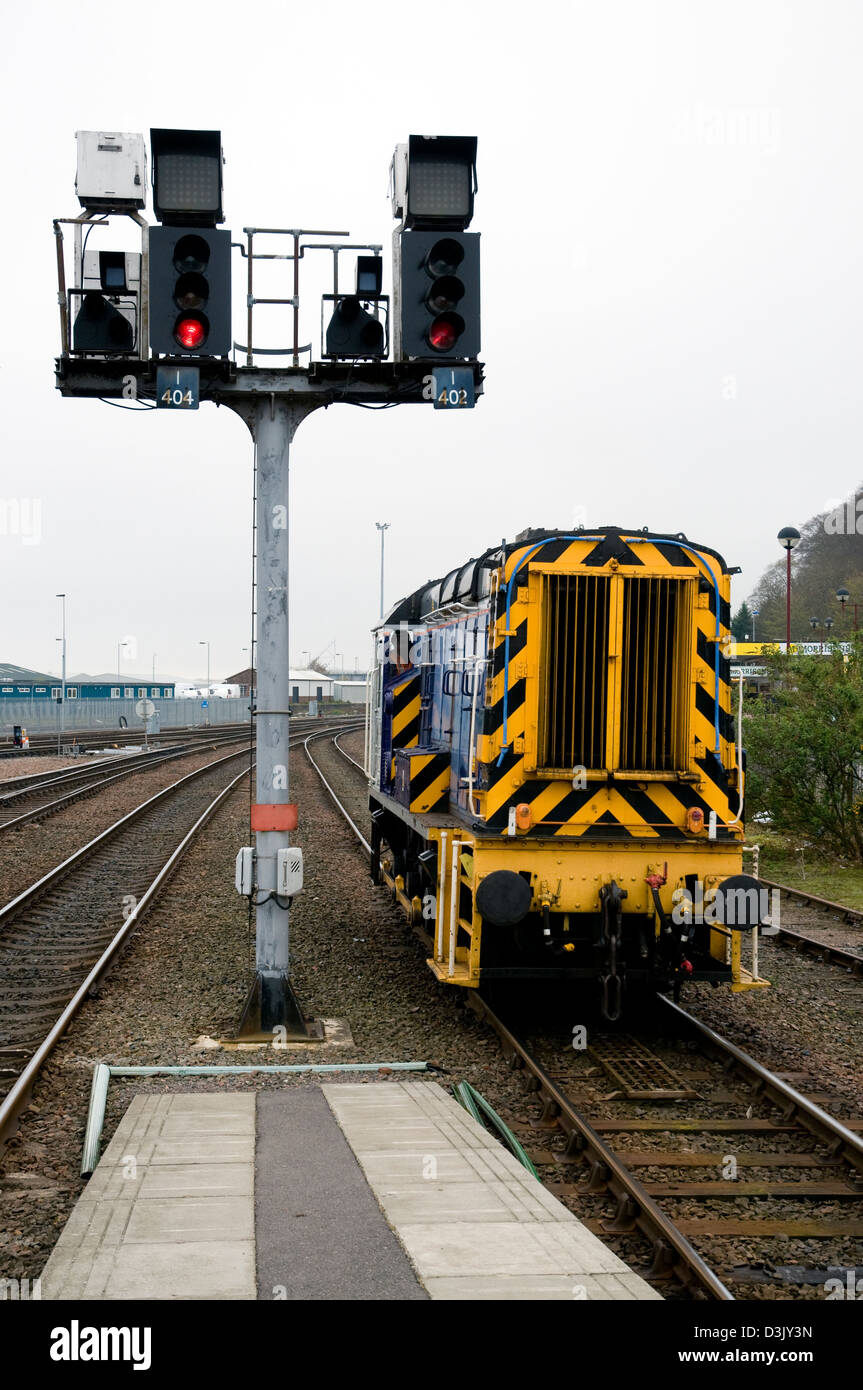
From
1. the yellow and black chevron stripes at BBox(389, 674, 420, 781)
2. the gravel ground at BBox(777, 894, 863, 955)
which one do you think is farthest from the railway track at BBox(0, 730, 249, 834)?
the gravel ground at BBox(777, 894, 863, 955)

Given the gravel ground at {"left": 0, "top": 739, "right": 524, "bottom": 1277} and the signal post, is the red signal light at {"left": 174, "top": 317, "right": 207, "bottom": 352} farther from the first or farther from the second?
the gravel ground at {"left": 0, "top": 739, "right": 524, "bottom": 1277}

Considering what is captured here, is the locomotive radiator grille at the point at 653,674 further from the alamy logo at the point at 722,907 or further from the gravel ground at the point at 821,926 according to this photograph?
the gravel ground at the point at 821,926

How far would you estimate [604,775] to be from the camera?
866 cm

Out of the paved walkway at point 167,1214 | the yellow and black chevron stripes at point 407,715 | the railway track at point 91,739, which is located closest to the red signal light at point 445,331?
the yellow and black chevron stripes at point 407,715

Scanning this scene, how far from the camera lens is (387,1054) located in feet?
27.4

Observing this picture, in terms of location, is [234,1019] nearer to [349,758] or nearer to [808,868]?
[808,868]

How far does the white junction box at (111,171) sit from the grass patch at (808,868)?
445 inches

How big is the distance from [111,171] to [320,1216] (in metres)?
6.84

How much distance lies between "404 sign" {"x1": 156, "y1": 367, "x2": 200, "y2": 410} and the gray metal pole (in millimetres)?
625

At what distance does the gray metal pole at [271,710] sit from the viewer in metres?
9.00

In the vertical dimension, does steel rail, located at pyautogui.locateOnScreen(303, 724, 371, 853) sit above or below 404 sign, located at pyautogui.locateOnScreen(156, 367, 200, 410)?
below

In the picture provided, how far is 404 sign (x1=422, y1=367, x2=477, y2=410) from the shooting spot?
8.64 meters

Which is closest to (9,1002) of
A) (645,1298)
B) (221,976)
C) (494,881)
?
(221,976)
